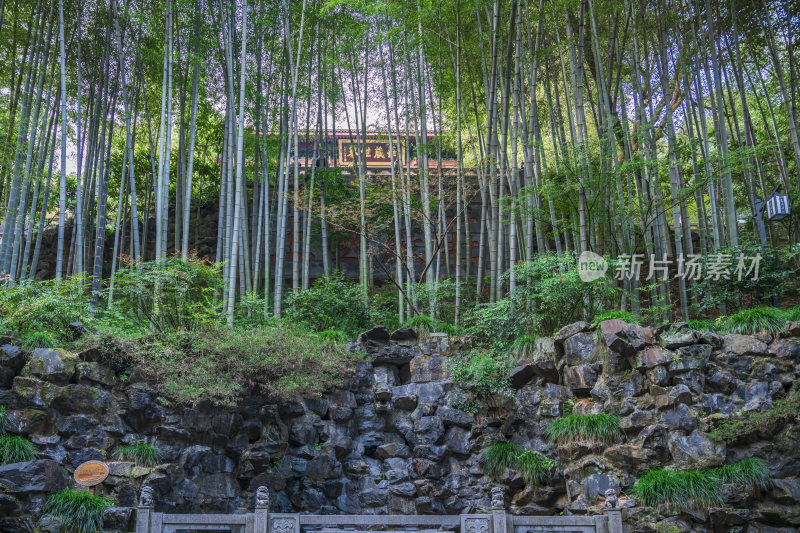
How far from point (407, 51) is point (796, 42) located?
532 centimetres

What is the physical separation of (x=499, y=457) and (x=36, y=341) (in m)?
4.45

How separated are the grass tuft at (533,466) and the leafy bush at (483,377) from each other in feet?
2.47

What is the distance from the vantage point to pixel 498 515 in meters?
4.60

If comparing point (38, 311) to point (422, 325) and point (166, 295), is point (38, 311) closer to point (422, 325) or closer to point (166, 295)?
point (166, 295)

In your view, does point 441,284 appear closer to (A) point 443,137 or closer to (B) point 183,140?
(A) point 443,137

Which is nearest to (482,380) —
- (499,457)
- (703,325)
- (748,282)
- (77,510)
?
(499,457)

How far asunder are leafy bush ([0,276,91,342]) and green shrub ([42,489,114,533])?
1622 mm

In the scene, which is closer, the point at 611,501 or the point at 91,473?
the point at 611,501

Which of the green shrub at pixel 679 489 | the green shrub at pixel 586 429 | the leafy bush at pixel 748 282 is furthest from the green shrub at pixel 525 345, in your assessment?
the leafy bush at pixel 748 282

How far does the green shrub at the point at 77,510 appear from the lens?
15.7 feet

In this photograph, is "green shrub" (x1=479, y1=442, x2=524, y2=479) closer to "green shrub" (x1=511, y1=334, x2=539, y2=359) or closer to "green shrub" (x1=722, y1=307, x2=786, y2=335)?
"green shrub" (x1=511, y1=334, x2=539, y2=359)

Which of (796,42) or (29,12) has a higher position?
(29,12)

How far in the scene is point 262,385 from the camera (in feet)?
20.6

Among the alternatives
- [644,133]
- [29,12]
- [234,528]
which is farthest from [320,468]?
[29,12]
